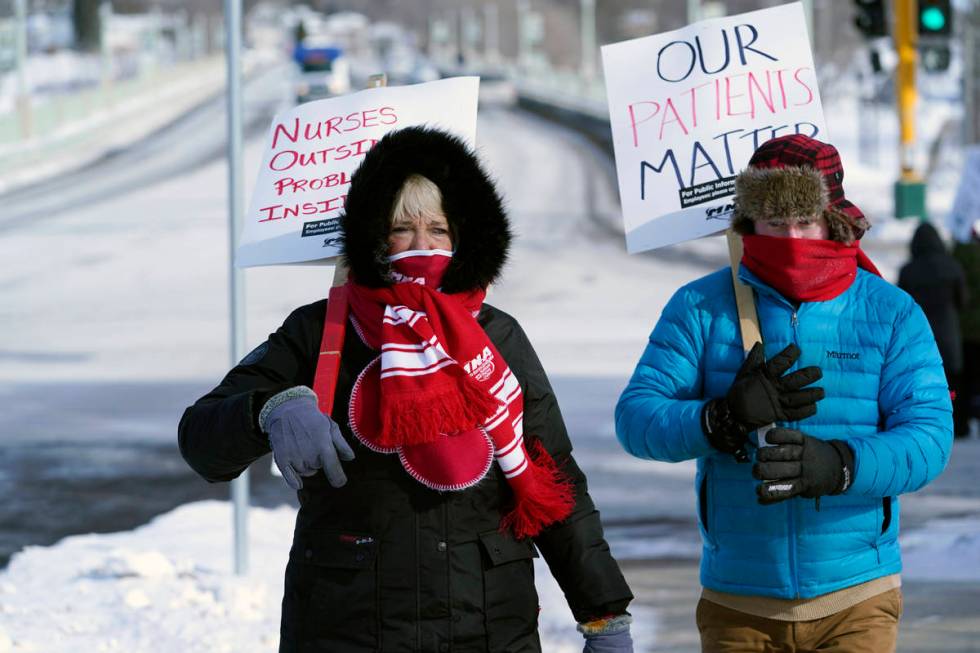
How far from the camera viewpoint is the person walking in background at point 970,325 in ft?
35.1

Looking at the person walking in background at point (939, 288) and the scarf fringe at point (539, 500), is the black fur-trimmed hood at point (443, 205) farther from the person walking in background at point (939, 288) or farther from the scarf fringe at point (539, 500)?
the person walking in background at point (939, 288)

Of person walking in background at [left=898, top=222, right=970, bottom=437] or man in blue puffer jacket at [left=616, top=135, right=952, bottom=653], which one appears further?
person walking in background at [left=898, top=222, right=970, bottom=437]

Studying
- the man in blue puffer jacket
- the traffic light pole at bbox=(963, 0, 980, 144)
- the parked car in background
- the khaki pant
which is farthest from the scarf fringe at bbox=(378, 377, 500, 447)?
the parked car in background

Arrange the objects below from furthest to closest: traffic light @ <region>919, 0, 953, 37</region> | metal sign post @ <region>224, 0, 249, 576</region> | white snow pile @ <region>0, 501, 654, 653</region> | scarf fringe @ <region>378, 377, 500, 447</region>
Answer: traffic light @ <region>919, 0, 953, 37</region>
metal sign post @ <region>224, 0, 249, 576</region>
white snow pile @ <region>0, 501, 654, 653</region>
scarf fringe @ <region>378, 377, 500, 447</region>

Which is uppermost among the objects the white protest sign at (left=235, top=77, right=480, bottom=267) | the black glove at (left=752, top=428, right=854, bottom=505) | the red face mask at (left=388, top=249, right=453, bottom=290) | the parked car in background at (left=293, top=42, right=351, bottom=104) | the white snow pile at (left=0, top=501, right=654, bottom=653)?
the parked car in background at (left=293, top=42, right=351, bottom=104)

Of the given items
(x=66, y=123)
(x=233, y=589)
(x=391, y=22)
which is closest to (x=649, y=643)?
(x=233, y=589)

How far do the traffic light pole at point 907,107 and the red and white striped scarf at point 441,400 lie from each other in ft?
52.0

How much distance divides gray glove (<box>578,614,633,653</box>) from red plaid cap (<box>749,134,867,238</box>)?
1.01 m

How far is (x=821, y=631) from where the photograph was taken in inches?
141

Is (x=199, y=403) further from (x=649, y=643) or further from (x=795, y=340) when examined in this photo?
(x=649, y=643)

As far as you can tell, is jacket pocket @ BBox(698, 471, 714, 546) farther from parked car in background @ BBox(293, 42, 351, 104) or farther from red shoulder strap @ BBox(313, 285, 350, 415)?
parked car in background @ BBox(293, 42, 351, 104)

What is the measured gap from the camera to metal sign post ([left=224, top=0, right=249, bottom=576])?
6.80 metres

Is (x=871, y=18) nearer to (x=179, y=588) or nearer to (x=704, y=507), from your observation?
(x=179, y=588)

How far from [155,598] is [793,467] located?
12.6 ft
